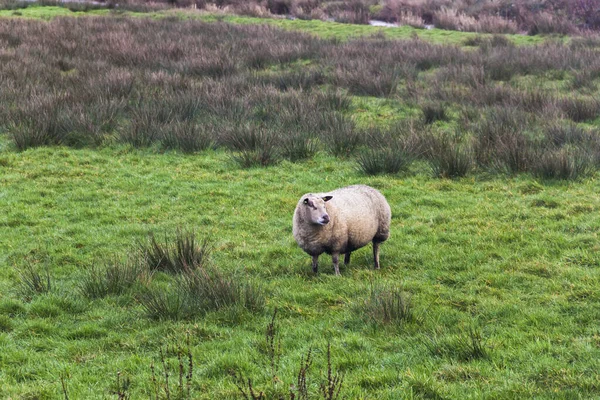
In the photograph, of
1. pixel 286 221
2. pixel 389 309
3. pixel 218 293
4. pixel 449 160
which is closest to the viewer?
pixel 389 309

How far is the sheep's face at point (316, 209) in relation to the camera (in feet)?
19.7

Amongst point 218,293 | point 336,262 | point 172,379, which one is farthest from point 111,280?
point 336,262

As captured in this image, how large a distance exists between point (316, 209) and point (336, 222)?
325 millimetres

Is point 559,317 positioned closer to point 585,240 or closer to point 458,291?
point 458,291

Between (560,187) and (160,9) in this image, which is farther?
(160,9)

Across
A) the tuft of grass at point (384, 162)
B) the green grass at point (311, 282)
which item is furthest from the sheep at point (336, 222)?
the tuft of grass at point (384, 162)

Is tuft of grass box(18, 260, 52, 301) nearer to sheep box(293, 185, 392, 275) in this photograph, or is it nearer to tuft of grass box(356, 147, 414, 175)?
sheep box(293, 185, 392, 275)

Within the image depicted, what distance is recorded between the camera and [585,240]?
7.51 meters

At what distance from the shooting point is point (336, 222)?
635 cm

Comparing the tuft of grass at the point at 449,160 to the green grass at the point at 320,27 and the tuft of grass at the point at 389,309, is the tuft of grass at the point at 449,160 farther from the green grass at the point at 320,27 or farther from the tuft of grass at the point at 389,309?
the green grass at the point at 320,27

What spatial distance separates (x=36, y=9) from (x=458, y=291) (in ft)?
84.9

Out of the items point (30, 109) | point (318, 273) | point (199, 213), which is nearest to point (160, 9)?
point (30, 109)

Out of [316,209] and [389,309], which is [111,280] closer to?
[316,209]

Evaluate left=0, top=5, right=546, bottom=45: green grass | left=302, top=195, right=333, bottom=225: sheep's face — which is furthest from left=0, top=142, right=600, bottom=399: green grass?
left=0, top=5, right=546, bottom=45: green grass
